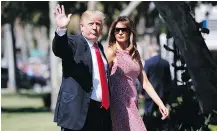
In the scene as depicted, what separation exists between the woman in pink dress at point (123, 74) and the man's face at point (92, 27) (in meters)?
0.57

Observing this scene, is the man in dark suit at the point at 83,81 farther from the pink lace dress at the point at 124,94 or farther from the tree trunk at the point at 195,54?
the tree trunk at the point at 195,54

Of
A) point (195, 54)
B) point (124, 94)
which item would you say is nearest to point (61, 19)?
point (124, 94)

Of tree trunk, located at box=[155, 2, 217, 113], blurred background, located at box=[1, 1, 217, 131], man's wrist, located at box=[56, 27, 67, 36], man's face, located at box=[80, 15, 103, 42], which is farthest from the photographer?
blurred background, located at box=[1, 1, 217, 131]

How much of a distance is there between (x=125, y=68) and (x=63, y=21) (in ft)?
3.74

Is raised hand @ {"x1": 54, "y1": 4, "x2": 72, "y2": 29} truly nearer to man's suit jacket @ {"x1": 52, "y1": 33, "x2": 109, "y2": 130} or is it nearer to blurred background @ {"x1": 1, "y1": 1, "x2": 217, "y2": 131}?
man's suit jacket @ {"x1": 52, "y1": 33, "x2": 109, "y2": 130}

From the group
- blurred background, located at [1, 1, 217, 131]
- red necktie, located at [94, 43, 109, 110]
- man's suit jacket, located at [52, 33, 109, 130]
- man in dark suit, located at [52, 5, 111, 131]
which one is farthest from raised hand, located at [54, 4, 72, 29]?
blurred background, located at [1, 1, 217, 131]

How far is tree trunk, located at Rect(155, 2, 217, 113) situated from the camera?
9953mm

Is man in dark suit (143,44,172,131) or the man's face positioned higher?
the man's face

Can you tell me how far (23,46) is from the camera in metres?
72.9

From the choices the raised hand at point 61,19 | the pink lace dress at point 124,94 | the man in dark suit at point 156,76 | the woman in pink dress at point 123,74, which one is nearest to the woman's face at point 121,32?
the woman in pink dress at point 123,74

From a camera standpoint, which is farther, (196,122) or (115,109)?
(196,122)

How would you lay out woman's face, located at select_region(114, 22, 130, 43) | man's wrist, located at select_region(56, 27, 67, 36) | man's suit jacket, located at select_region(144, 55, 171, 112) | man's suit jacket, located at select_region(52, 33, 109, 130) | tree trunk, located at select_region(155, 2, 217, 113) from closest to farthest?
man's wrist, located at select_region(56, 27, 67, 36), man's suit jacket, located at select_region(52, 33, 109, 130), woman's face, located at select_region(114, 22, 130, 43), tree trunk, located at select_region(155, 2, 217, 113), man's suit jacket, located at select_region(144, 55, 171, 112)

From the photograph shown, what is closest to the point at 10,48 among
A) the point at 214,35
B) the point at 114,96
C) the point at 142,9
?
the point at 142,9

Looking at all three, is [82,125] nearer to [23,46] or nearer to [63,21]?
[63,21]
